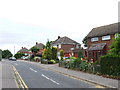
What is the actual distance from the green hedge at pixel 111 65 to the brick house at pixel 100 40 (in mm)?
19900

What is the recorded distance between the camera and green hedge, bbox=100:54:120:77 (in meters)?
18.4

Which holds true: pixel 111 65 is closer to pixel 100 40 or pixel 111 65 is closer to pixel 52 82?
pixel 52 82

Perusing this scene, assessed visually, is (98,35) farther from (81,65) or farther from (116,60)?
(116,60)

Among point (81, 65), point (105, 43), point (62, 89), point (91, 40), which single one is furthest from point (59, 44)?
point (62, 89)

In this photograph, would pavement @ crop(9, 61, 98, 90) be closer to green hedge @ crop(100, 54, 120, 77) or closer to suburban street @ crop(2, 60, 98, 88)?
suburban street @ crop(2, 60, 98, 88)

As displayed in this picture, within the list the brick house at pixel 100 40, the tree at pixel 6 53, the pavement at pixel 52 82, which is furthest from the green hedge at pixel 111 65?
the tree at pixel 6 53

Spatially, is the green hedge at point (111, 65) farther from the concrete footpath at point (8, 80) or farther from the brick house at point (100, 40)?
the brick house at point (100, 40)

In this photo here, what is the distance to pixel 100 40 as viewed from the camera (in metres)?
43.1

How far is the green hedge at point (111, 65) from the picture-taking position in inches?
724

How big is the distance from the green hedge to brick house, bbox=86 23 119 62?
19.9 metres

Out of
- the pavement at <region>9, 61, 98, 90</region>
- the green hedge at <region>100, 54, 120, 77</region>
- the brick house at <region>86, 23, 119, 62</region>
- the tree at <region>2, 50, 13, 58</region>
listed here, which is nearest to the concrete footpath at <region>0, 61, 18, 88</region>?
the pavement at <region>9, 61, 98, 90</region>

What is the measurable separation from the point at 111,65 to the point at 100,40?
2428cm

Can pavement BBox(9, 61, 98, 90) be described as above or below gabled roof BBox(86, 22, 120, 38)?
below

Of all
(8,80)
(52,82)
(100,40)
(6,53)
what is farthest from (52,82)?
(6,53)
